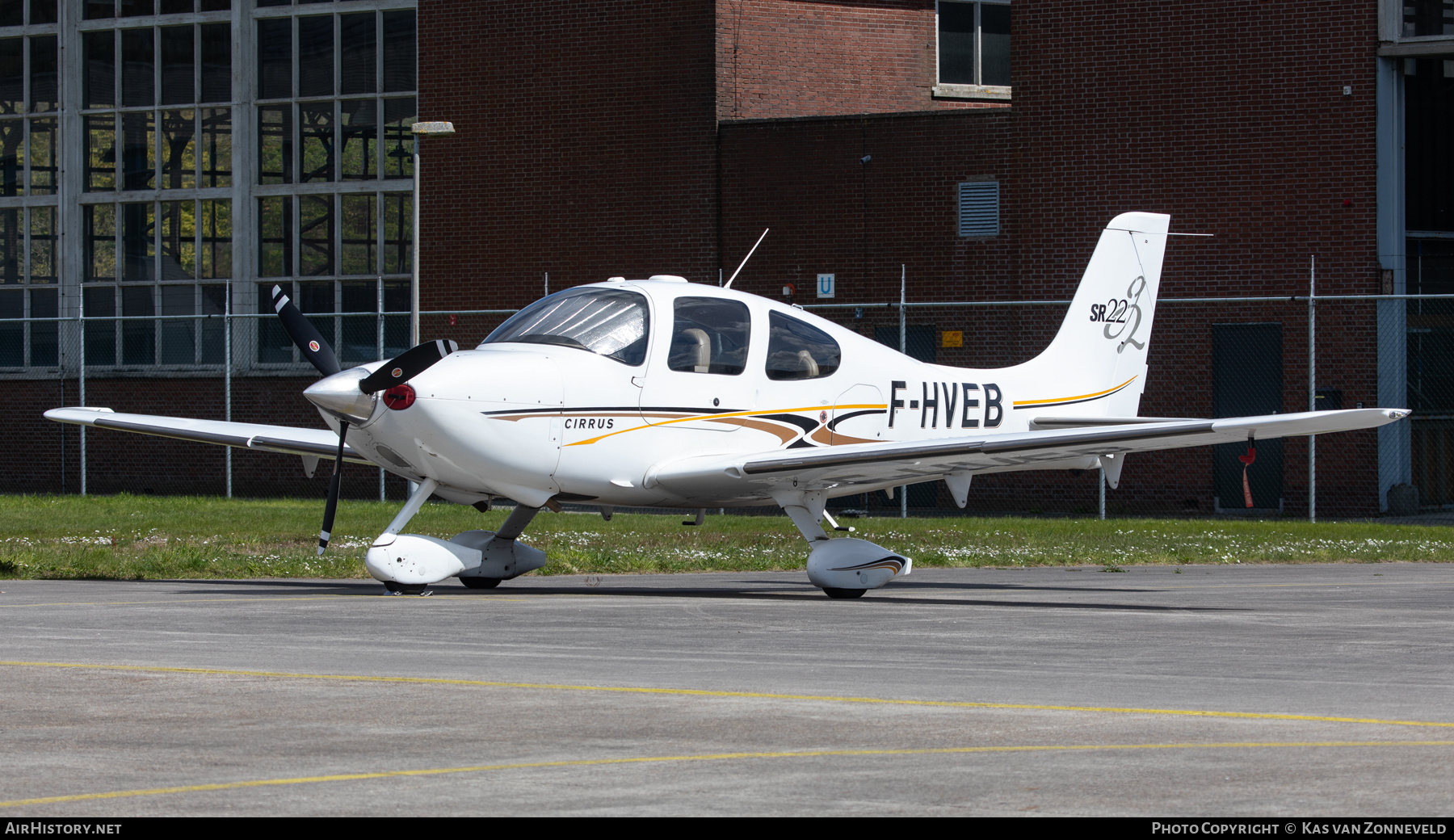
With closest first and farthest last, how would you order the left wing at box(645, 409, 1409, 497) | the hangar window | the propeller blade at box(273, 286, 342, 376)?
the left wing at box(645, 409, 1409, 497) → the propeller blade at box(273, 286, 342, 376) → the hangar window

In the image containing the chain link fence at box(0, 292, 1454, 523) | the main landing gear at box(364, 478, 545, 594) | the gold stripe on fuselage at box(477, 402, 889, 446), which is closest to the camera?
the main landing gear at box(364, 478, 545, 594)

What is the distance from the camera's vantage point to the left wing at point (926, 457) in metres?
11.9

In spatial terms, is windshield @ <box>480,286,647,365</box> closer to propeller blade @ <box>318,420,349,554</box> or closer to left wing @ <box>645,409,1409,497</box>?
left wing @ <box>645,409,1409,497</box>

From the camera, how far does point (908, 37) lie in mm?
30188

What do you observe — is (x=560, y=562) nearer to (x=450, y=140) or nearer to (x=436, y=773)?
(x=436, y=773)

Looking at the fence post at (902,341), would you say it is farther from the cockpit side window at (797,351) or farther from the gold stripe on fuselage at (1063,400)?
the cockpit side window at (797,351)

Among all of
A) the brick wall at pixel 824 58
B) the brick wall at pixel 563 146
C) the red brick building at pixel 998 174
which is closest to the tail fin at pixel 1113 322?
the red brick building at pixel 998 174

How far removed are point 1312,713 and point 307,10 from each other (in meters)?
28.3

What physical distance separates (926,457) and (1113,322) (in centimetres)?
475

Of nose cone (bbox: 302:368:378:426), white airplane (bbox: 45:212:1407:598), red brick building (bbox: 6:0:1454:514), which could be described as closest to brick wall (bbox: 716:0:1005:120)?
red brick building (bbox: 6:0:1454:514)

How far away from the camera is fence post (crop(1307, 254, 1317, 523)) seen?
Result: 21.7 meters

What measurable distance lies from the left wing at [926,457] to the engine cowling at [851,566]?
0.58 m

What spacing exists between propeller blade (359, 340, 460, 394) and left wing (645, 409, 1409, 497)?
200 cm

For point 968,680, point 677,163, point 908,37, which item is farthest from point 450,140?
point 968,680
